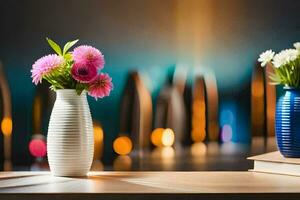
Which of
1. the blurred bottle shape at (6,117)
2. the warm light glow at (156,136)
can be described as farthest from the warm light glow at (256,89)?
the blurred bottle shape at (6,117)

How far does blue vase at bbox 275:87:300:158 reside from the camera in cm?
154

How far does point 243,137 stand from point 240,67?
0.24m

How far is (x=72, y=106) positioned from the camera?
1.47 metres

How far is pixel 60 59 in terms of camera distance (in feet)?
4.89

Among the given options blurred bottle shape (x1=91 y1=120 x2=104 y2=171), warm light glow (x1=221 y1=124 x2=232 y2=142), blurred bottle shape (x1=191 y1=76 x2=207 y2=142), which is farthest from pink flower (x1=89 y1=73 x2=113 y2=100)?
warm light glow (x1=221 y1=124 x2=232 y2=142)

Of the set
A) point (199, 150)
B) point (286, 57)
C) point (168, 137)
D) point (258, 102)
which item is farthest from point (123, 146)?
point (286, 57)

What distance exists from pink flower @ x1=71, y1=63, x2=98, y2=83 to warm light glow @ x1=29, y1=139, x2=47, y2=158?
364mm

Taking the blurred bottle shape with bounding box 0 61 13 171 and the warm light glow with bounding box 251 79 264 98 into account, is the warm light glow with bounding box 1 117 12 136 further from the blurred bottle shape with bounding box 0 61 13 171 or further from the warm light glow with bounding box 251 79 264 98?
the warm light glow with bounding box 251 79 264 98

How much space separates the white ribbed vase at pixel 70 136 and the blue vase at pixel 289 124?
0.60m

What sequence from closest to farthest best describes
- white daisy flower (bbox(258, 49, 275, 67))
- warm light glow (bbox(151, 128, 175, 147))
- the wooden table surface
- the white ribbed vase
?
1. the wooden table surface
2. the white ribbed vase
3. white daisy flower (bbox(258, 49, 275, 67))
4. warm light glow (bbox(151, 128, 175, 147))

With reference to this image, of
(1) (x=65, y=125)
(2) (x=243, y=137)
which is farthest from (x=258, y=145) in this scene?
(1) (x=65, y=125)

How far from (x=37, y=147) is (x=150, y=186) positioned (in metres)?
0.56

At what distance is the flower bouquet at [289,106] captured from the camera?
1.54 m

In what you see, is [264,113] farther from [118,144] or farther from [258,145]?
[118,144]
